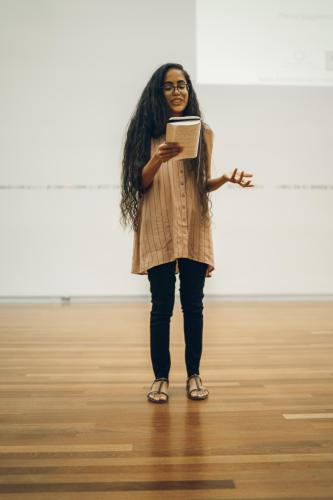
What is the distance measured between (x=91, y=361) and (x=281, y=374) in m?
0.85

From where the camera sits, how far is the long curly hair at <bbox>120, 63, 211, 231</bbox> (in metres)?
1.49

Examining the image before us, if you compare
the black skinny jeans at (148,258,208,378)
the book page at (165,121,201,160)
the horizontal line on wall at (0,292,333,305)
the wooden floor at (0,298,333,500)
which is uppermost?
the book page at (165,121,201,160)

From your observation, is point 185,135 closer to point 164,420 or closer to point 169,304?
point 169,304

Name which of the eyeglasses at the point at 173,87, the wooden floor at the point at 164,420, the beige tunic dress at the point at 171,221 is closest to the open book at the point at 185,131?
the beige tunic dress at the point at 171,221

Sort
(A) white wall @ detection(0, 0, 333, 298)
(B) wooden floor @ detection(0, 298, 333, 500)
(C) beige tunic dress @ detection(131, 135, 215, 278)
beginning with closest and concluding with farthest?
(B) wooden floor @ detection(0, 298, 333, 500), (C) beige tunic dress @ detection(131, 135, 215, 278), (A) white wall @ detection(0, 0, 333, 298)

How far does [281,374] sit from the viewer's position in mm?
1847

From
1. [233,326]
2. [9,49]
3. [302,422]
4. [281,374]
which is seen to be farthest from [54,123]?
[302,422]

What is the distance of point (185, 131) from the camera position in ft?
4.05

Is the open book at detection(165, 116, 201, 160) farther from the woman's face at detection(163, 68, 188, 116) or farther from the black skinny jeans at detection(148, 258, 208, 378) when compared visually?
the black skinny jeans at detection(148, 258, 208, 378)

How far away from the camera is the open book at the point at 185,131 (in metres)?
1.22

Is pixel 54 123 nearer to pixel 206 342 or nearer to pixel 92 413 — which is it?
pixel 206 342

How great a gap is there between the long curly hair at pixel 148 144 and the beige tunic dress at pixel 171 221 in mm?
27

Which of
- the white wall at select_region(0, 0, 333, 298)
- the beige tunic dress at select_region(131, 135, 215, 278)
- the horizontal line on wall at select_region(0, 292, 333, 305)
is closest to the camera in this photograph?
the beige tunic dress at select_region(131, 135, 215, 278)

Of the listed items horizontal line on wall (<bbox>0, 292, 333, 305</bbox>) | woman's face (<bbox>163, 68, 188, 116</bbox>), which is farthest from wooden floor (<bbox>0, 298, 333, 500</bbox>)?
horizontal line on wall (<bbox>0, 292, 333, 305</bbox>)
